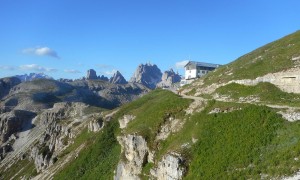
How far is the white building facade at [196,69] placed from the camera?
5817 inches

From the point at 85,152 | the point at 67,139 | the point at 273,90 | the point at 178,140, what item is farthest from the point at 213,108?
the point at 67,139

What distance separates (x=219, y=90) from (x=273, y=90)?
45.1ft

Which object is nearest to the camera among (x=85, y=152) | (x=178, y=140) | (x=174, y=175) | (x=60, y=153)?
(x=174, y=175)

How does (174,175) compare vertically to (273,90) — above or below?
below

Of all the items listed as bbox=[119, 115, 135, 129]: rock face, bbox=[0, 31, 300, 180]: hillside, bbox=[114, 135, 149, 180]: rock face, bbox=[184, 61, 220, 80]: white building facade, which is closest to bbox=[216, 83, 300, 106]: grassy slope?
bbox=[0, 31, 300, 180]: hillside

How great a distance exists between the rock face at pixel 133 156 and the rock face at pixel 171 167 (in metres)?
9.74

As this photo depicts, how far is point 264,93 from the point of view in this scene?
209 ft

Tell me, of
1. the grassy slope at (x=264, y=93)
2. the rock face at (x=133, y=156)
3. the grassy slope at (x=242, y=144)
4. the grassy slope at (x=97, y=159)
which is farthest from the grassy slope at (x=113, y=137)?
the grassy slope at (x=242, y=144)

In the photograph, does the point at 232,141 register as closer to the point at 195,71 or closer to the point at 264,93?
the point at 264,93

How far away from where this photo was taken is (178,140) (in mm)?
60312

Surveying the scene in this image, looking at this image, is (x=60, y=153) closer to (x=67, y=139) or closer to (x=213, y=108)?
(x=67, y=139)

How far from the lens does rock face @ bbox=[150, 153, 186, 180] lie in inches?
2095

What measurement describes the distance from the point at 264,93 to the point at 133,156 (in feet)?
96.8

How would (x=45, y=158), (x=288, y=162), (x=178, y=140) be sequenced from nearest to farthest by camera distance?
1. (x=288, y=162)
2. (x=178, y=140)
3. (x=45, y=158)
